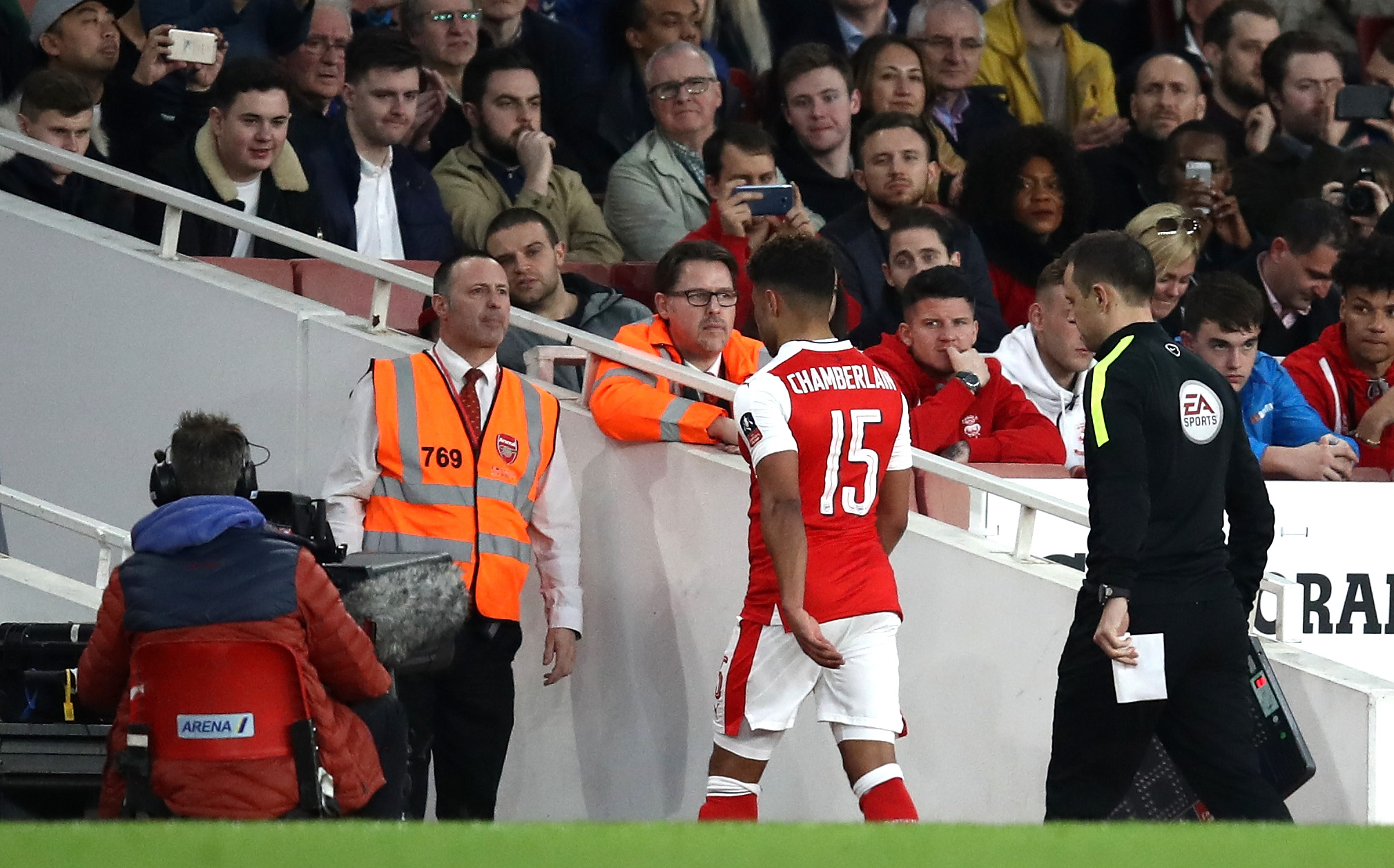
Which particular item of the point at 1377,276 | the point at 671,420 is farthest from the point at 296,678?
the point at 1377,276

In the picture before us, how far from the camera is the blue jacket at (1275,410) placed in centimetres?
764

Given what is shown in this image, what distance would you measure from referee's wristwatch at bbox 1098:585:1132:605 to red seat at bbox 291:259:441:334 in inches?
132

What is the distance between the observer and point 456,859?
364cm

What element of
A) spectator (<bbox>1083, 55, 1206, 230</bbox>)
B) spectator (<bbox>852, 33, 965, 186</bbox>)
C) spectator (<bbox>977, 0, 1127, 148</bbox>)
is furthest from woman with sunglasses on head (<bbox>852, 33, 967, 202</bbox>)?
spectator (<bbox>977, 0, 1127, 148</bbox>)

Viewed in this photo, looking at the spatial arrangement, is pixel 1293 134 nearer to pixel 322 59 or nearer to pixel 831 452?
pixel 322 59

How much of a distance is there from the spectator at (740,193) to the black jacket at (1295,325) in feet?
6.54

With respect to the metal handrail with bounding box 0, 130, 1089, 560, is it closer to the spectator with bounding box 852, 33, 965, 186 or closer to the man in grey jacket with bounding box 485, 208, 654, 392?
the man in grey jacket with bounding box 485, 208, 654, 392

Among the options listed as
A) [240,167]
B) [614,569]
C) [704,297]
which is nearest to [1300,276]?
[704,297]

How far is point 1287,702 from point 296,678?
10.0ft

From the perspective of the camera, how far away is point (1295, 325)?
9.15 m

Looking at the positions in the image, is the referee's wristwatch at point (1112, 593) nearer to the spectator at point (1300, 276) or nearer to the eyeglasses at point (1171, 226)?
the eyeglasses at point (1171, 226)

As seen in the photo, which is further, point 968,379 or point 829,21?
point 829,21

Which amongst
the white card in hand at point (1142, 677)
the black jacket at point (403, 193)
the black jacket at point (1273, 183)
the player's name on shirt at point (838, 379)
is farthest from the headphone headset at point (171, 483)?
the black jacket at point (1273, 183)

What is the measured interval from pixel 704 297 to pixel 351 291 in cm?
183
